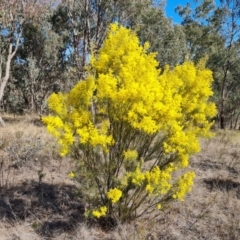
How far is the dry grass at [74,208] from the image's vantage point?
4.86 metres

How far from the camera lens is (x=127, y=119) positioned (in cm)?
401

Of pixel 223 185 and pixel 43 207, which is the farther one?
pixel 223 185

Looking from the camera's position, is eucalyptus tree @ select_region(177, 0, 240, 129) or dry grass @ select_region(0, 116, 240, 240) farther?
eucalyptus tree @ select_region(177, 0, 240, 129)

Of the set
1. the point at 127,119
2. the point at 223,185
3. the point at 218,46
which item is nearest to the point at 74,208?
the point at 127,119

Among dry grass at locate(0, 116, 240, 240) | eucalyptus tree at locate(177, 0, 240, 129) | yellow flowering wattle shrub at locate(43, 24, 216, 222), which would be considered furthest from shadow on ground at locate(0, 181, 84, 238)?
eucalyptus tree at locate(177, 0, 240, 129)

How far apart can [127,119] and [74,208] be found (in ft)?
7.67

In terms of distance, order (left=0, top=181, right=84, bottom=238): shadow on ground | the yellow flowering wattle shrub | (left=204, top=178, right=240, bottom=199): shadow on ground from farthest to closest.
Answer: (left=204, top=178, right=240, bottom=199): shadow on ground < (left=0, top=181, right=84, bottom=238): shadow on ground < the yellow flowering wattle shrub

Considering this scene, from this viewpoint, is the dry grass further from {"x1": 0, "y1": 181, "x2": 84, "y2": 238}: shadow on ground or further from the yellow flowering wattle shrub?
the yellow flowering wattle shrub

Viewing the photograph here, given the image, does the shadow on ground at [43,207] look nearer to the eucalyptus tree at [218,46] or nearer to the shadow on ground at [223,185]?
the shadow on ground at [223,185]

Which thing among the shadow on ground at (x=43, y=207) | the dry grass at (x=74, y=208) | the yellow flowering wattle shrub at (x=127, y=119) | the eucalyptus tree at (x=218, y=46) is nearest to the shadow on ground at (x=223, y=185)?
the dry grass at (x=74, y=208)

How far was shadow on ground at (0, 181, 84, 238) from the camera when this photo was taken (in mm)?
5047

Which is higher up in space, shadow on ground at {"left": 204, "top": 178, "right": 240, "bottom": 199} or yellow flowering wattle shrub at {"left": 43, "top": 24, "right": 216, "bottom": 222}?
yellow flowering wattle shrub at {"left": 43, "top": 24, "right": 216, "bottom": 222}

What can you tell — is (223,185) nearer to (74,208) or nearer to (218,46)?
(74,208)

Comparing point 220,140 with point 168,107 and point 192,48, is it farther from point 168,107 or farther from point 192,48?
point 192,48
